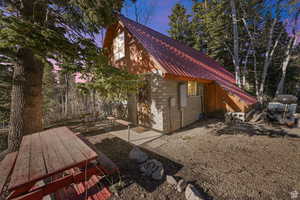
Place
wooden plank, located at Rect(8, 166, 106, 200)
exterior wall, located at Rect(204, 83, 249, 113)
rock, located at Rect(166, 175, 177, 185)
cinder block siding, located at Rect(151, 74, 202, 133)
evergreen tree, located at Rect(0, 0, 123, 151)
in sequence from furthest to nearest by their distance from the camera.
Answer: exterior wall, located at Rect(204, 83, 249, 113) → cinder block siding, located at Rect(151, 74, 202, 133) → evergreen tree, located at Rect(0, 0, 123, 151) → rock, located at Rect(166, 175, 177, 185) → wooden plank, located at Rect(8, 166, 106, 200)

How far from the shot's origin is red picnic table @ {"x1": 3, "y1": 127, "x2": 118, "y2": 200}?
1.58 meters

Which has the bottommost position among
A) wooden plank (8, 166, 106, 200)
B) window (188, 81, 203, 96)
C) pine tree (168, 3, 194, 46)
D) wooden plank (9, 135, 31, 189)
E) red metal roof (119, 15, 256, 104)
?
wooden plank (8, 166, 106, 200)

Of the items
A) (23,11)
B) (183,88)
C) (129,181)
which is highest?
(23,11)

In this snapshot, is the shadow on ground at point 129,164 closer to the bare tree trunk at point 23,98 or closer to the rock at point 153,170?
the rock at point 153,170

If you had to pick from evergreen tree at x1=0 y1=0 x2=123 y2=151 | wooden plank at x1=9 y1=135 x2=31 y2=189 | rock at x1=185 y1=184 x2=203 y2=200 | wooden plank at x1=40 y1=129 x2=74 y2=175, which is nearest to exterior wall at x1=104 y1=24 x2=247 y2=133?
evergreen tree at x1=0 y1=0 x2=123 y2=151

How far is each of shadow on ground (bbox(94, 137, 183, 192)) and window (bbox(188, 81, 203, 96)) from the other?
471cm

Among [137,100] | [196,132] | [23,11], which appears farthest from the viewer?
[137,100]

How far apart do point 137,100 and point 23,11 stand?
5159mm

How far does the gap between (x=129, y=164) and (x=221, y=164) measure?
243cm

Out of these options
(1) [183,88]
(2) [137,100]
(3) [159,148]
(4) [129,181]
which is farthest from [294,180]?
(2) [137,100]

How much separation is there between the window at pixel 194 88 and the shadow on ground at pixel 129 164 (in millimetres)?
4706

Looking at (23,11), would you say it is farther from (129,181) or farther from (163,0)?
(163,0)

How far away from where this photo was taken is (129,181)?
2.53m

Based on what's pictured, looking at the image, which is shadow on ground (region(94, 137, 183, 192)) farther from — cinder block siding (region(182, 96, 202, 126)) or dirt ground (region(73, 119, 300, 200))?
cinder block siding (region(182, 96, 202, 126))
